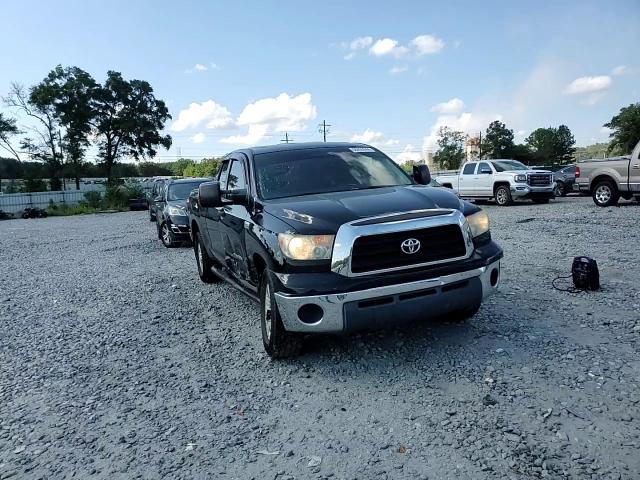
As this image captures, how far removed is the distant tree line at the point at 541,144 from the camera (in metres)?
57.8

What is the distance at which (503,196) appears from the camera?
18.9 meters

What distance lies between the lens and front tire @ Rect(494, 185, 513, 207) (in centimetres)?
1875

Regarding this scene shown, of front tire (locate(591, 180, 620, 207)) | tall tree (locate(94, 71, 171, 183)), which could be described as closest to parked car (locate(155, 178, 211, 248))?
front tire (locate(591, 180, 620, 207))

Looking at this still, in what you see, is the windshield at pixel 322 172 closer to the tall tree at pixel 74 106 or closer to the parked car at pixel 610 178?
the parked car at pixel 610 178

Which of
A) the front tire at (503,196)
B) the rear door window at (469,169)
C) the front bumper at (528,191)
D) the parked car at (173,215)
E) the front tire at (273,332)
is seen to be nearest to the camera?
the front tire at (273,332)

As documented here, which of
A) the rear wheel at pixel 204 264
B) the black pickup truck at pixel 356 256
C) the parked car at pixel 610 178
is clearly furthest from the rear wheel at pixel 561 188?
the black pickup truck at pixel 356 256

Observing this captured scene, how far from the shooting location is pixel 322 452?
2812mm

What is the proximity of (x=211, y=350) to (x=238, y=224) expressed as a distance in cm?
120

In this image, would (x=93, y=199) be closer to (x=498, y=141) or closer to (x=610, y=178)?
(x=610, y=178)

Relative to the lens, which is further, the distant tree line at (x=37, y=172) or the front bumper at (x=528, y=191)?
the distant tree line at (x=37, y=172)

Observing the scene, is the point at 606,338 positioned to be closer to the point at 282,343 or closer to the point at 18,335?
the point at 282,343

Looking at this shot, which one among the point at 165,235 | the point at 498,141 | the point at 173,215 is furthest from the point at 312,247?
the point at 498,141

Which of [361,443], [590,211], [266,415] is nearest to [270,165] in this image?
[266,415]

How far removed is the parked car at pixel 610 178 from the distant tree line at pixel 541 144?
43404 mm
